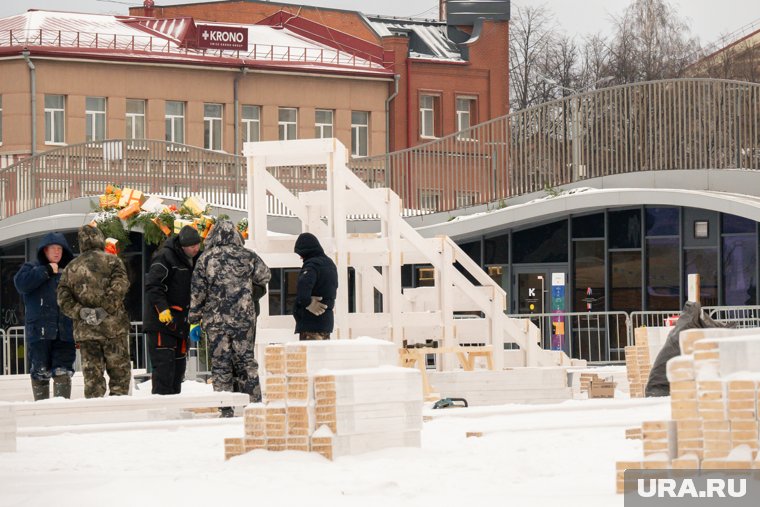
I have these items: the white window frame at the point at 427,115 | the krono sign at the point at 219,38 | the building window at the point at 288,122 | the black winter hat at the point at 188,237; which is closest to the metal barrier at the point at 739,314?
the black winter hat at the point at 188,237

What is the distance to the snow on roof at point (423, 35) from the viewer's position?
6034cm

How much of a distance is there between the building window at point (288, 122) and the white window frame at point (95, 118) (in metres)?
5.65

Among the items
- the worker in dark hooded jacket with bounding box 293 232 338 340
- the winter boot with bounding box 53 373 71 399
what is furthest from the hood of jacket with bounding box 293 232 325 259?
the winter boot with bounding box 53 373 71 399

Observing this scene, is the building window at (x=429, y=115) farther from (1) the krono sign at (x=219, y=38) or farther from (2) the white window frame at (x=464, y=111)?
(1) the krono sign at (x=219, y=38)

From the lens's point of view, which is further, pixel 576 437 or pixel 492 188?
pixel 492 188

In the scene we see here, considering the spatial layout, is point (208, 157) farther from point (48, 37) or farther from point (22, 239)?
point (48, 37)

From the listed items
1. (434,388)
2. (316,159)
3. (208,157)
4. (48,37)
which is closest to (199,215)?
(316,159)

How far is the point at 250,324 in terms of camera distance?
15938mm

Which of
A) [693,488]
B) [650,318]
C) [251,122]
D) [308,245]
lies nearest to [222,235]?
[308,245]

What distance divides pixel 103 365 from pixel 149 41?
128 ft

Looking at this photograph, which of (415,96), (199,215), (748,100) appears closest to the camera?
(199,215)

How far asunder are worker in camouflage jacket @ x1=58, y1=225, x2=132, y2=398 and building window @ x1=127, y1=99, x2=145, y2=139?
3815cm

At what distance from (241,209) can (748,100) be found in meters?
9.31

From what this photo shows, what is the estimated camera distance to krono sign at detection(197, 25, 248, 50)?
55062mm
